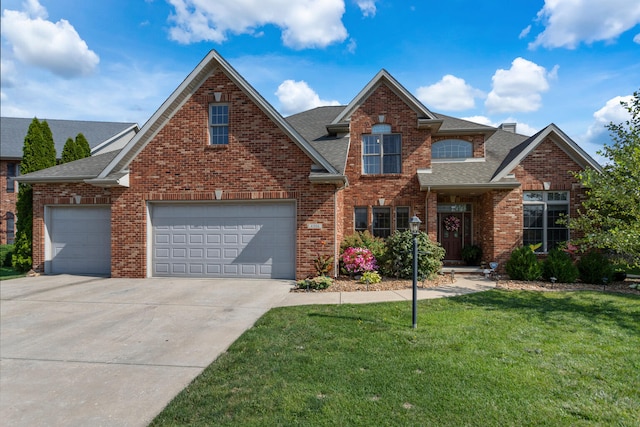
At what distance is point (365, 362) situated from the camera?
4.69 meters

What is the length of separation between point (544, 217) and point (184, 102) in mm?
13567

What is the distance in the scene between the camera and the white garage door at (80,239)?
41.3 ft

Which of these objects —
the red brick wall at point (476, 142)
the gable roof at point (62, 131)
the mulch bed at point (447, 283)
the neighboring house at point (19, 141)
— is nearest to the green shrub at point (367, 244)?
the mulch bed at point (447, 283)

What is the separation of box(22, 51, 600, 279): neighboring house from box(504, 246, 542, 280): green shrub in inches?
46.7

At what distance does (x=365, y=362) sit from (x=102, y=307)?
21.2 ft

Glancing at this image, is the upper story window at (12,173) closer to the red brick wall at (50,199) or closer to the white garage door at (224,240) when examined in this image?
the red brick wall at (50,199)

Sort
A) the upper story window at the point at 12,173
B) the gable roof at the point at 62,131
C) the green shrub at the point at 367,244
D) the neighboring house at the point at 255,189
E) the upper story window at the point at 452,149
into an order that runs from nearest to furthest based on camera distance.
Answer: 1. the neighboring house at the point at 255,189
2. the green shrub at the point at 367,244
3. the upper story window at the point at 452,149
4. the upper story window at the point at 12,173
5. the gable roof at the point at 62,131

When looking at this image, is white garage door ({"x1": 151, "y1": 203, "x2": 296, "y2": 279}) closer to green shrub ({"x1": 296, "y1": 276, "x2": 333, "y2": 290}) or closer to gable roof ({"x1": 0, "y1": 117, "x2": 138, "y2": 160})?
green shrub ({"x1": 296, "y1": 276, "x2": 333, "y2": 290})

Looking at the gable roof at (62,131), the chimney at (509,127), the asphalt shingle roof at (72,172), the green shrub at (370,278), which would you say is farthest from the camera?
the gable roof at (62,131)

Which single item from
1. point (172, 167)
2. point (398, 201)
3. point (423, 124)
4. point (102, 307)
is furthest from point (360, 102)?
point (102, 307)

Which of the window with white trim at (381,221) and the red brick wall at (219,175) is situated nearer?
the red brick wall at (219,175)

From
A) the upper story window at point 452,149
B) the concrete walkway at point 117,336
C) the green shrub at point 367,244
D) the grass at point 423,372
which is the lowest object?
the concrete walkway at point 117,336

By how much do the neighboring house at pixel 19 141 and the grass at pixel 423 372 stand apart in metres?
26.6

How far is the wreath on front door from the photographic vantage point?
14789 millimetres
